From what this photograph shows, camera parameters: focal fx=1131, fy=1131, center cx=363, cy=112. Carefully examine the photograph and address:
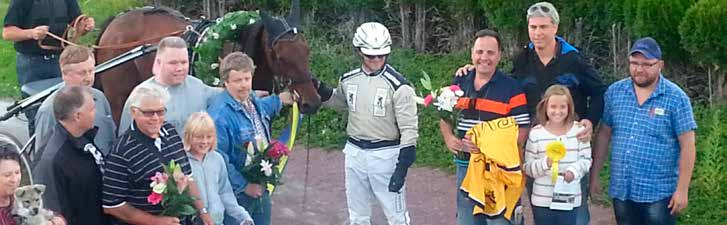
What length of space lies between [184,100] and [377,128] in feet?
4.28

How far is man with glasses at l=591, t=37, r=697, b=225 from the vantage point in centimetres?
638

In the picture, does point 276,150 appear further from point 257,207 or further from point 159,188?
point 159,188

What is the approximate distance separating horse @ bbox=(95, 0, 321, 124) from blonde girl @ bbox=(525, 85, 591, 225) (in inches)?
58.9

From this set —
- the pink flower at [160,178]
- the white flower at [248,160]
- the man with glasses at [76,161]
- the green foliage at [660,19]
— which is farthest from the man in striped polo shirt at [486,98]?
the green foliage at [660,19]

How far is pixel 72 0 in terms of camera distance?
9070 millimetres

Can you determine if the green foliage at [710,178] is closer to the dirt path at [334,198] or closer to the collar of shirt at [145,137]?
the dirt path at [334,198]

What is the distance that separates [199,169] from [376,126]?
1.53 meters

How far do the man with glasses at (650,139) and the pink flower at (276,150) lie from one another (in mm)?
1909

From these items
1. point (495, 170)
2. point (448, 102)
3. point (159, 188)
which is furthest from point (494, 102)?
point (159, 188)

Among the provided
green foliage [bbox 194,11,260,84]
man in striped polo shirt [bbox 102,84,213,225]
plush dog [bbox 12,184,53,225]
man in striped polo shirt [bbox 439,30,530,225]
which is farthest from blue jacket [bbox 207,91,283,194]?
plush dog [bbox 12,184,53,225]

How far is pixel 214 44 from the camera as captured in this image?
745cm

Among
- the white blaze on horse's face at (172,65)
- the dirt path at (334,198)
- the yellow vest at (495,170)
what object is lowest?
the dirt path at (334,198)

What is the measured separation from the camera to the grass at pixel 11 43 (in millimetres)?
13930

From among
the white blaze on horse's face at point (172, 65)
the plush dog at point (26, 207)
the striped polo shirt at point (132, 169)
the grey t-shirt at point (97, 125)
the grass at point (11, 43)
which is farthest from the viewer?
the grass at point (11, 43)
